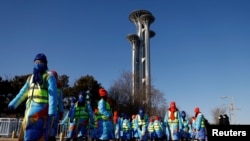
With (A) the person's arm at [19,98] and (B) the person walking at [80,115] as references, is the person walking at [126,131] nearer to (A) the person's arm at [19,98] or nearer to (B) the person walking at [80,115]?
(B) the person walking at [80,115]

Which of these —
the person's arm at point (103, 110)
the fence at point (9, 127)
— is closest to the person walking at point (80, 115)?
the person's arm at point (103, 110)

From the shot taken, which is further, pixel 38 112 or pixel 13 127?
pixel 13 127

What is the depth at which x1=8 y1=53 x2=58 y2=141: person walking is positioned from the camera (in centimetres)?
518

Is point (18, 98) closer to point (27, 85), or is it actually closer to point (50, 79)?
point (27, 85)

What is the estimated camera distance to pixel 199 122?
44.5 ft

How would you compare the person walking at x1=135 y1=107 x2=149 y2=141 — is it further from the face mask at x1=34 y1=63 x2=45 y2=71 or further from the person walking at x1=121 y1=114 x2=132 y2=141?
the face mask at x1=34 y1=63 x2=45 y2=71

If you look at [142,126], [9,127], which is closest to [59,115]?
[142,126]

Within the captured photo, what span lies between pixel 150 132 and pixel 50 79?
54.8 feet

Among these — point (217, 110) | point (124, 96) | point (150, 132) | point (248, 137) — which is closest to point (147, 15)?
point (217, 110)

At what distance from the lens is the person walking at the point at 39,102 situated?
5.18 meters

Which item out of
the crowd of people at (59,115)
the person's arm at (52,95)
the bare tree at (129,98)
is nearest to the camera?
the person's arm at (52,95)

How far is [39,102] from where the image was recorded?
5.40 m

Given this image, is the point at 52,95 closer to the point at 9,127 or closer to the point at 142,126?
the point at 142,126

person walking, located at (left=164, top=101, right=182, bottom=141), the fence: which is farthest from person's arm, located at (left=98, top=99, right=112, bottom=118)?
the fence
